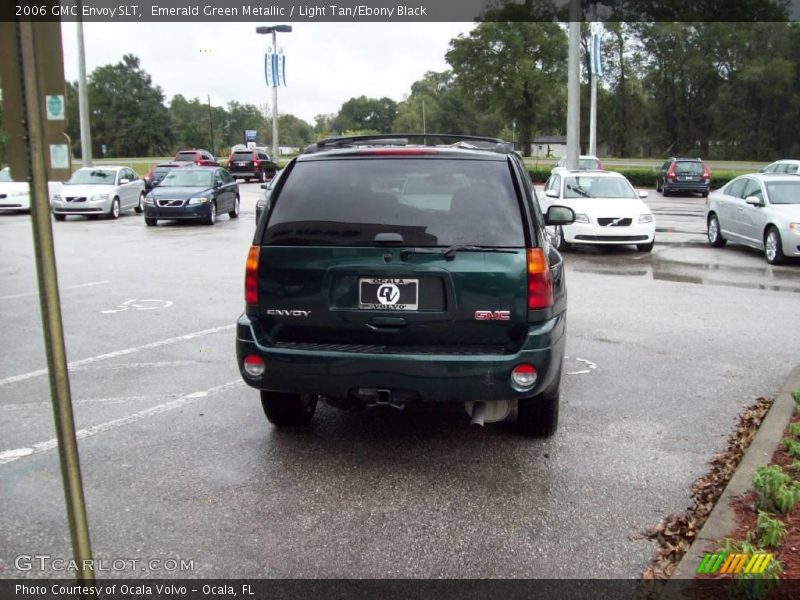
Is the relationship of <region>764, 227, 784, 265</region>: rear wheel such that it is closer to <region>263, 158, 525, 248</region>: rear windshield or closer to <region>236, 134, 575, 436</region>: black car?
<region>236, 134, 575, 436</region>: black car

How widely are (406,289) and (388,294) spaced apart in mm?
102

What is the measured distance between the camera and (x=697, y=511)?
3955 mm

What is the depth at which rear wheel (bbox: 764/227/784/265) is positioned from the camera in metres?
13.0

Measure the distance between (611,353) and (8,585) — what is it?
17.8 feet

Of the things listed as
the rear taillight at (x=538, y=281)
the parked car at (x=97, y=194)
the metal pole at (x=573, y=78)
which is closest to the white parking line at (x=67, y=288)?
the rear taillight at (x=538, y=281)

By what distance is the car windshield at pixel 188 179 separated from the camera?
842 inches

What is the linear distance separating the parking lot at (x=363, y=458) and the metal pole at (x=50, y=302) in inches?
34.6

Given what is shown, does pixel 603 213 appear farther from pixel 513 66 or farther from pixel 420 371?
pixel 513 66

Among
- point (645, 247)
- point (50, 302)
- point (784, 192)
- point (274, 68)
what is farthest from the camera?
point (274, 68)

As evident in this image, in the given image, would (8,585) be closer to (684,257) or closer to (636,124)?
(684,257)

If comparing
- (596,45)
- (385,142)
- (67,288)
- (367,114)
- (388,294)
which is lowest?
(67,288)

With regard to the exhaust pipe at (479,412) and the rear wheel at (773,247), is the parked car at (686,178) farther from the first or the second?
the exhaust pipe at (479,412)

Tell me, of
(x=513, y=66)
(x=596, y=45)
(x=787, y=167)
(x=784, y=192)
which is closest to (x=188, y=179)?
(x=784, y=192)

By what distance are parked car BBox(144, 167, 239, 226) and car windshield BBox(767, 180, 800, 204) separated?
13535mm
